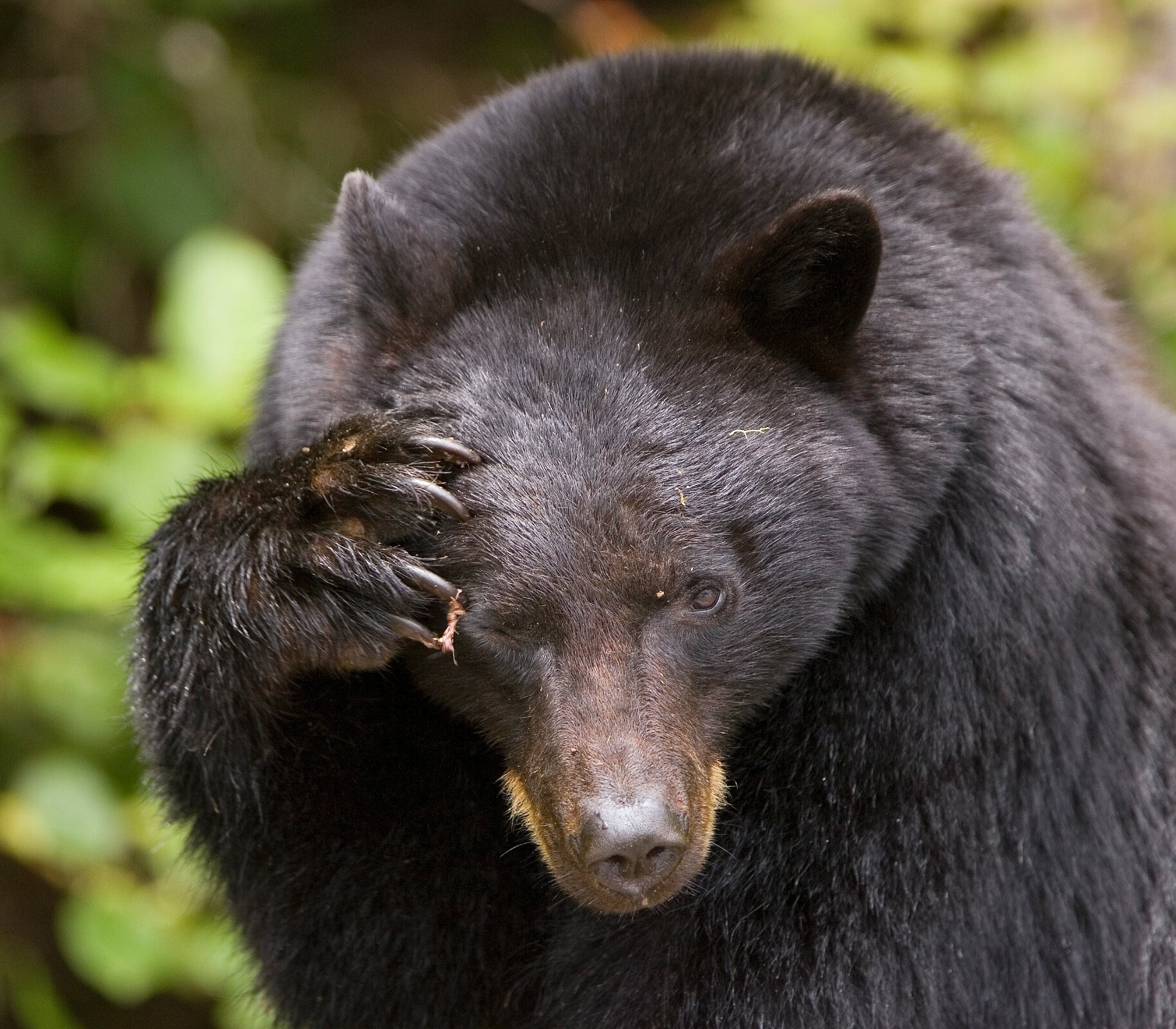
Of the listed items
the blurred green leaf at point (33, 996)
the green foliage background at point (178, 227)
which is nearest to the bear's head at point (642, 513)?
the green foliage background at point (178, 227)

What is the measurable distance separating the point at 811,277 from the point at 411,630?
0.90m

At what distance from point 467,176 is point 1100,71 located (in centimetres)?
→ 290

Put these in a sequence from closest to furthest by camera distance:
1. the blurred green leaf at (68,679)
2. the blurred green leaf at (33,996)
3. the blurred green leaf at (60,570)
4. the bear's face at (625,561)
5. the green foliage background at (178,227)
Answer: the bear's face at (625,561) → the blurred green leaf at (60,570) → the green foliage background at (178,227) → the blurred green leaf at (68,679) → the blurred green leaf at (33,996)

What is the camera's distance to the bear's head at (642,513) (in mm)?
2545

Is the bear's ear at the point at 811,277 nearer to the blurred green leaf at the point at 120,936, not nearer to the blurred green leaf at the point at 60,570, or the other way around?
the blurred green leaf at the point at 60,570

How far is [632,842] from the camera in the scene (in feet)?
7.91

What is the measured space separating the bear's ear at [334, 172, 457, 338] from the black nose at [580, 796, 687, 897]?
0.95 metres

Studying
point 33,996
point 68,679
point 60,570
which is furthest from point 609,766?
point 33,996

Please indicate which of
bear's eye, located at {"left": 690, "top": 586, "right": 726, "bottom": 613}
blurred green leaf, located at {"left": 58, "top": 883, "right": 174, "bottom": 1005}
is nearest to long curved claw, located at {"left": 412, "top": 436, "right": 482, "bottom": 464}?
bear's eye, located at {"left": 690, "top": 586, "right": 726, "bottom": 613}

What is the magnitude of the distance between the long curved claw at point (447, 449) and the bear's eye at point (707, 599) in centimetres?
43

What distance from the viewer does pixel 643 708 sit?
2551mm

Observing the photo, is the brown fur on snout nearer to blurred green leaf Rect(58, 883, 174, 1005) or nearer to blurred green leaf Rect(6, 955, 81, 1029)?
blurred green leaf Rect(58, 883, 174, 1005)

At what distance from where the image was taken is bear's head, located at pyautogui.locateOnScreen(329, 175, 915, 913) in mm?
2545

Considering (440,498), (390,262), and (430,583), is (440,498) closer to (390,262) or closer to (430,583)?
(430,583)
